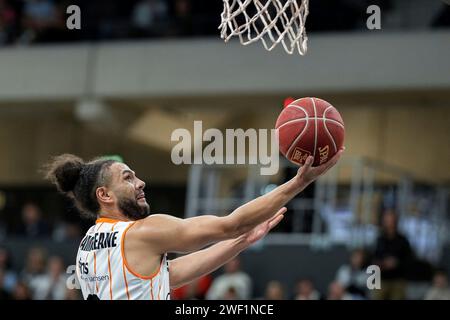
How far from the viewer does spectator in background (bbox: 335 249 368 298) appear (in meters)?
10.2

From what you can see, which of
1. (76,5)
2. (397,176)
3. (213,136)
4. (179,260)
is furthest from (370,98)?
(179,260)

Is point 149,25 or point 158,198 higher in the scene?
point 149,25

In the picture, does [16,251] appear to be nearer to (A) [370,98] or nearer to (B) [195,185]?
(B) [195,185]

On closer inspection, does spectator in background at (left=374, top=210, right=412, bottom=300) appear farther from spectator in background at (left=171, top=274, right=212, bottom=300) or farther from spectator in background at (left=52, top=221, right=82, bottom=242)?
spectator in background at (left=52, top=221, right=82, bottom=242)

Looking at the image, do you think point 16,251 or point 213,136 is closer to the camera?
point 16,251

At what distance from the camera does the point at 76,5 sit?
15148 millimetres

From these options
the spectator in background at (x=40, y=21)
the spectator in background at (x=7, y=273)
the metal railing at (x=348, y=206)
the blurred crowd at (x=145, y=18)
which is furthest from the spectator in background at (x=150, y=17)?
the spectator in background at (x=7, y=273)

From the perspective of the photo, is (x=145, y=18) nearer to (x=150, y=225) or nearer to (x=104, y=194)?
(x=104, y=194)

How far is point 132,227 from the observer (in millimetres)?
5059

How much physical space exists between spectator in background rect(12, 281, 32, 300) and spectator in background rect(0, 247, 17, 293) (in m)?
0.41

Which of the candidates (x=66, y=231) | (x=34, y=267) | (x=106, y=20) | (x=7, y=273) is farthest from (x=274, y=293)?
(x=66, y=231)

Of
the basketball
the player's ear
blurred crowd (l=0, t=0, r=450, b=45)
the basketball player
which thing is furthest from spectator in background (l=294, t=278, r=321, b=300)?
the player's ear

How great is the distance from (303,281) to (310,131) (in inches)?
223
